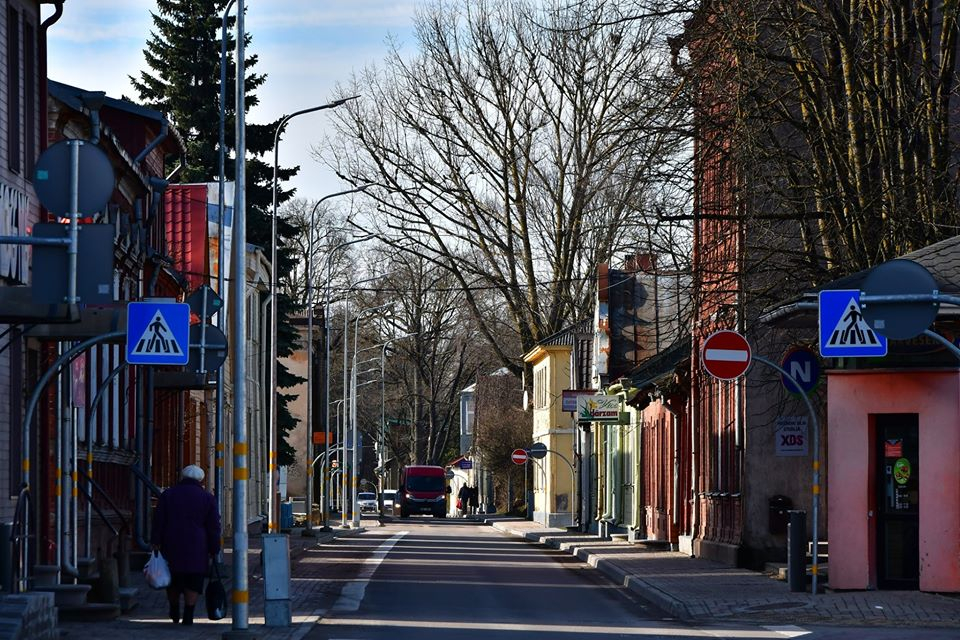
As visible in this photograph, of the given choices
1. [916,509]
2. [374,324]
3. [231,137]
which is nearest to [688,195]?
[916,509]

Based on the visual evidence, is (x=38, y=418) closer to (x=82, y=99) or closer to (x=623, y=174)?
(x=82, y=99)

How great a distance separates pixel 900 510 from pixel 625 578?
615 cm

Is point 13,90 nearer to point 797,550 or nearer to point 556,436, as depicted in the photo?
→ point 797,550

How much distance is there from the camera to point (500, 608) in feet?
68.4

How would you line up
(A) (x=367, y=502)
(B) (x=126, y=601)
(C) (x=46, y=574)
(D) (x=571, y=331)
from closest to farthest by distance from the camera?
(C) (x=46, y=574) → (B) (x=126, y=601) → (D) (x=571, y=331) → (A) (x=367, y=502)

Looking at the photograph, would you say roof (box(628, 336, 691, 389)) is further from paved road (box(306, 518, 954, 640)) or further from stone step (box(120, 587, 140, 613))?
stone step (box(120, 587, 140, 613))

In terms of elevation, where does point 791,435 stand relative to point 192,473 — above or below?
above

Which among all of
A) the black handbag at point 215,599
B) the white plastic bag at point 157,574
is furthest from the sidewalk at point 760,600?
the white plastic bag at point 157,574

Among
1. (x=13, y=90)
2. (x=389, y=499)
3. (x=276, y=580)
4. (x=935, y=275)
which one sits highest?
(x=13, y=90)

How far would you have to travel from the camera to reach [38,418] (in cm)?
2100

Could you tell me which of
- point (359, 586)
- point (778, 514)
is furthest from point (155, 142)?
point (778, 514)

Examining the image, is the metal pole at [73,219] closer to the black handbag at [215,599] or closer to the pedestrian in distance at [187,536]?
the pedestrian in distance at [187,536]

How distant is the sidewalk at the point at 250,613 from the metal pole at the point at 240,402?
0.36 meters

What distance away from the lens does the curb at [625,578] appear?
20.5 meters
